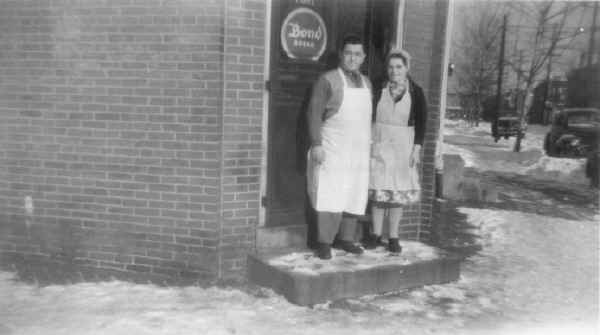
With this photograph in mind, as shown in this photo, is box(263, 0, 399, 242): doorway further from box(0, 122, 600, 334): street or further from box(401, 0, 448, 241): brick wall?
box(0, 122, 600, 334): street

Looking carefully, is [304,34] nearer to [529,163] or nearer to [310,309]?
[310,309]

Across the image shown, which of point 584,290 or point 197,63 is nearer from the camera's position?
point 197,63

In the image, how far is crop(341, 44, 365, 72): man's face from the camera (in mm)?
4465

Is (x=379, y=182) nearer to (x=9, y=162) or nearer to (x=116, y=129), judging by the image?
(x=116, y=129)

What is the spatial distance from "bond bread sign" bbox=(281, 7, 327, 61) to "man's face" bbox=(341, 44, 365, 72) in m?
0.79

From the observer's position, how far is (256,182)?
A: 16.0ft

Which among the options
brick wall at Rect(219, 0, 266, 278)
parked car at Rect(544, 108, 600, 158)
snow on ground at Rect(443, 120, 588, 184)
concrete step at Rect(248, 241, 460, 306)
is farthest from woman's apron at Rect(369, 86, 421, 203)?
parked car at Rect(544, 108, 600, 158)

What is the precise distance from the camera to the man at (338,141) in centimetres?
444

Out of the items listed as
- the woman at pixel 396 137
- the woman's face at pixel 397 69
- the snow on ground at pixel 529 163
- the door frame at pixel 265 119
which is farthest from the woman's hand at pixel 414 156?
the snow on ground at pixel 529 163

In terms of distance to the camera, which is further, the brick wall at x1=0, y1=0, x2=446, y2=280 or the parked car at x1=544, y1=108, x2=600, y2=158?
the parked car at x1=544, y1=108, x2=600, y2=158

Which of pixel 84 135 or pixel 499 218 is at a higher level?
pixel 84 135

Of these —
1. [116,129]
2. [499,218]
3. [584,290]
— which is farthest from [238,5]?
[499,218]

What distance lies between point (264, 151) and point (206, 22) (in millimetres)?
1199

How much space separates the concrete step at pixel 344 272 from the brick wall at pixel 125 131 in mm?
445
